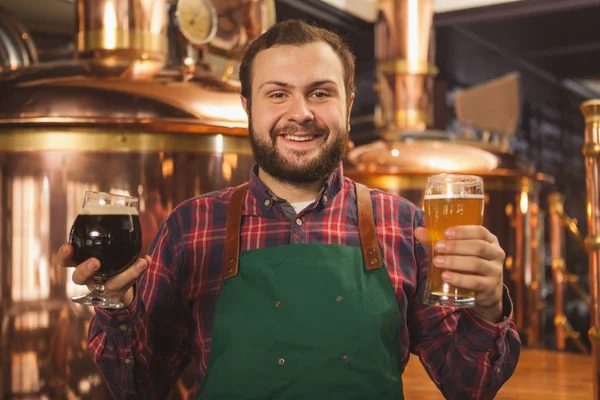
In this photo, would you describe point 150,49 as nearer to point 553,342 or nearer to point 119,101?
point 119,101

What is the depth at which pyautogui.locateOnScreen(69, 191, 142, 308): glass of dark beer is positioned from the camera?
4.88ft

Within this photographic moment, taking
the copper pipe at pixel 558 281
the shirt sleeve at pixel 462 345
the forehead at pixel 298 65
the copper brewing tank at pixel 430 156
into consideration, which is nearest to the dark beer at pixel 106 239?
the forehead at pixel 298 65

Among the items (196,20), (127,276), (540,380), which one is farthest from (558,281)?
(127,276)

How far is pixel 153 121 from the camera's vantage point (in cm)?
273

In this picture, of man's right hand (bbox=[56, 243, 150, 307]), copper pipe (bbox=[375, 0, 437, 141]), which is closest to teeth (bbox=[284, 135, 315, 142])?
man's right hand (bbox=[56, 243, 150, 307])

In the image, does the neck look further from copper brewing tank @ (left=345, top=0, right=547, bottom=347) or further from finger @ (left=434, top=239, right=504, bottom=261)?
copper brewing tank @ (left=345, top=0, right=547, bottom=347)

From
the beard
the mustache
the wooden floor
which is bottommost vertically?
the wooden floor

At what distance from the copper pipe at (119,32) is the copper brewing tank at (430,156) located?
6.98 feet

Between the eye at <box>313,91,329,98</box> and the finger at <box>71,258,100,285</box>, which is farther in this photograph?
the eye at <box>313,91,329,98</box>

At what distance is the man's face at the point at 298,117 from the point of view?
184cm

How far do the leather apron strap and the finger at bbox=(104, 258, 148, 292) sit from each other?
0.37 m

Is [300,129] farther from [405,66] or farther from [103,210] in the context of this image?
[405,66]

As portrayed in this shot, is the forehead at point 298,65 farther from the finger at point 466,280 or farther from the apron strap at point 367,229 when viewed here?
the finger at point 466,280

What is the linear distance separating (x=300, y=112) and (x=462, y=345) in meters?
0.67
